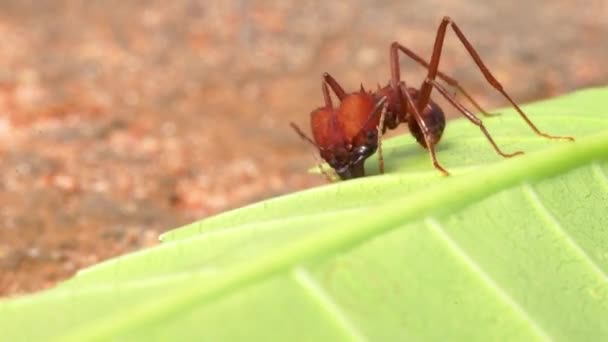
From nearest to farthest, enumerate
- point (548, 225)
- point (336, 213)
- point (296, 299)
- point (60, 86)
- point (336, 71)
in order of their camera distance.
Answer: point (296, 299) → point (336, 213) → point (548, 225) → point (60, 86) → point (336, 71)

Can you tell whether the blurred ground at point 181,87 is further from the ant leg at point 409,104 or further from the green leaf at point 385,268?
the green leaf at point 385,268

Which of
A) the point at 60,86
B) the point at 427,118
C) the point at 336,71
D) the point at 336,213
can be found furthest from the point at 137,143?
the point at 336,213

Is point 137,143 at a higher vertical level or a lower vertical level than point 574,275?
higher

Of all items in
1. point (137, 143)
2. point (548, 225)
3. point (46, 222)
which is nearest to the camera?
point (548, 225)

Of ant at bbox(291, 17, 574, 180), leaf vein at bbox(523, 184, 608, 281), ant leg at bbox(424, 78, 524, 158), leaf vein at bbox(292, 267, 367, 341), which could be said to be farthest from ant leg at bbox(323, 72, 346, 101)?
leaf vein at bbox(292, 267, 367, 341)

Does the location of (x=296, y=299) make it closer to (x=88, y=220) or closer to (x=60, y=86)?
(x=88, y=220)

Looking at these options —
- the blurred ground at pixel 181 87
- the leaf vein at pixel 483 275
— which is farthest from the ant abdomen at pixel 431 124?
the blurred ground at pixel 181 87

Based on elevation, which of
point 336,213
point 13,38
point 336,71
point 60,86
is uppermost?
point 13,38

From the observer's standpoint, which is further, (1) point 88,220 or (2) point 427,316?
(1) point 88,220
